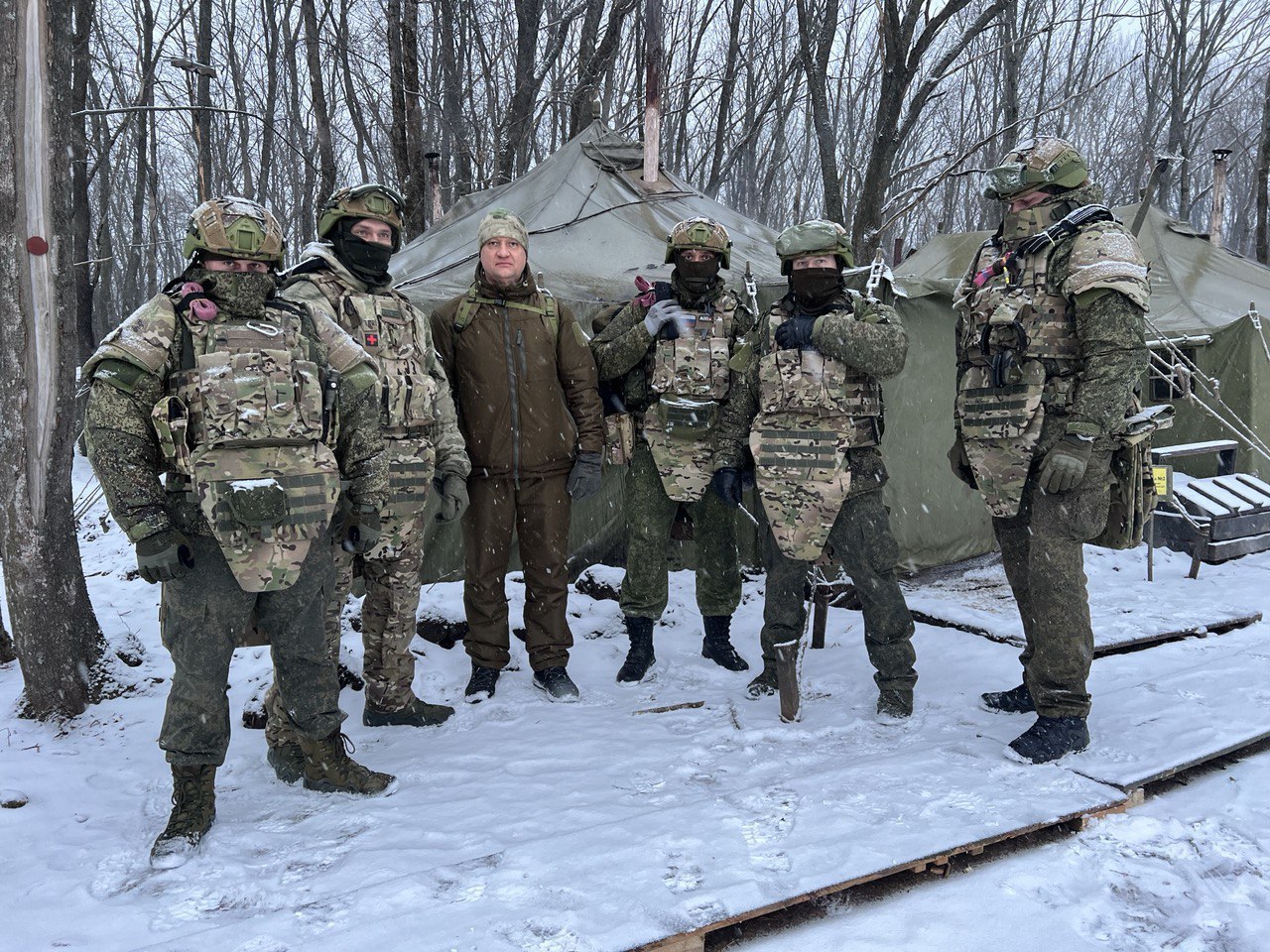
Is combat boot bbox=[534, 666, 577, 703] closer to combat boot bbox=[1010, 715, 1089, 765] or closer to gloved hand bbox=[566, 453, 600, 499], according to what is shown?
gloved hand bbox=[566, 453, 600, 499]

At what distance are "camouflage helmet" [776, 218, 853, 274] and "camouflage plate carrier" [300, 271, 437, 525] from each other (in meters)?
1.50

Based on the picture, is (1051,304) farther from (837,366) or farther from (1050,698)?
(1050,698)

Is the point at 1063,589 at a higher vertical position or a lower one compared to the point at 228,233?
lower

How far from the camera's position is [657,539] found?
403 centimetres

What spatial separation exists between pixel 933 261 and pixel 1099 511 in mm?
7283

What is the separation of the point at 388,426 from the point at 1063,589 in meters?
2.55

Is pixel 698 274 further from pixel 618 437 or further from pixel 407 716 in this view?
pixel 407 716

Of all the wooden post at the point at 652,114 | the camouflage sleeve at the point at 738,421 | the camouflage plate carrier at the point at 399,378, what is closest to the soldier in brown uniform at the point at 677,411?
the camouflage sleeve at the point at 738,421

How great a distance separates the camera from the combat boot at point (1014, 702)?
11.5ft

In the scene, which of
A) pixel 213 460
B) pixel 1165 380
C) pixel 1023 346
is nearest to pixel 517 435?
pixel 213 460

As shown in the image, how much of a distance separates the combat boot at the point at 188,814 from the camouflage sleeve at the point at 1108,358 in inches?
120

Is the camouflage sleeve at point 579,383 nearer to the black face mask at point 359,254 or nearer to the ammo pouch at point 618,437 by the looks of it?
the ammo pouch at point 618,437

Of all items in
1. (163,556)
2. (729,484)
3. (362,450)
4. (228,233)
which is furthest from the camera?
(729,484)

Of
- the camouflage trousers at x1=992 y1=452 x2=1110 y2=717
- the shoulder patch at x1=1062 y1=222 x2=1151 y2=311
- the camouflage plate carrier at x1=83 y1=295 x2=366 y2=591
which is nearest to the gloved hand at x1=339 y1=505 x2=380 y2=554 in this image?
the camouflage plate carrier at x1=83 y1=295 x2=366 y2=591
